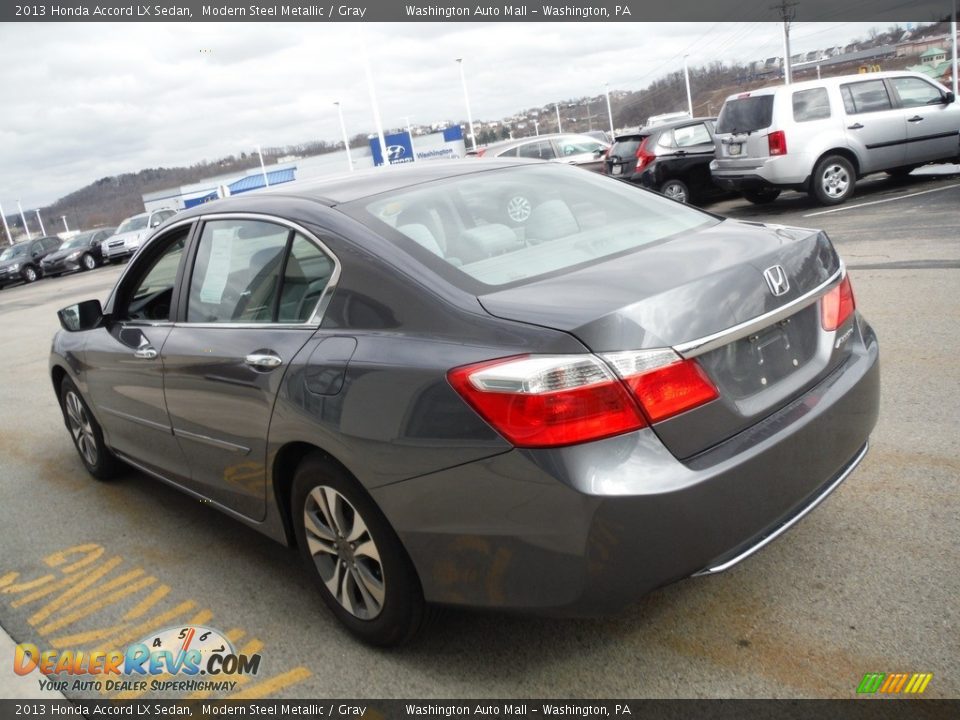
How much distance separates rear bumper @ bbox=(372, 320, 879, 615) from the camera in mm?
2197

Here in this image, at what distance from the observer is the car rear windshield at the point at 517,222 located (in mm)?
2793

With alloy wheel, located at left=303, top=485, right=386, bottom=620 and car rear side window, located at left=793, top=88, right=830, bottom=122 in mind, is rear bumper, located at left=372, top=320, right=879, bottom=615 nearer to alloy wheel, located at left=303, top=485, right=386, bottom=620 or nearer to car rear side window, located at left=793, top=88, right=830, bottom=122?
alloy wheel, located at left=303, top=485, right=386, bottom=620

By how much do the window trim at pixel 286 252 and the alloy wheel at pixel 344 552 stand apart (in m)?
0.60

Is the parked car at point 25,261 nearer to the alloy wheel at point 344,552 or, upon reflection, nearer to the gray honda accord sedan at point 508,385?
the gray honda accord sedan at point 508,385

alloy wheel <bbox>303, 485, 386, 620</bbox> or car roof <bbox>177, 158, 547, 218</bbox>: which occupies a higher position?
car roof <bbox>177, 158, 547, 218</bbox>

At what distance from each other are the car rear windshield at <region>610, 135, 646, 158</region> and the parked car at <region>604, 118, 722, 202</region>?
8.7 inches

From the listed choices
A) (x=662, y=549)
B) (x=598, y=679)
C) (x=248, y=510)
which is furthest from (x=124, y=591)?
Result: (x=662, y=549)

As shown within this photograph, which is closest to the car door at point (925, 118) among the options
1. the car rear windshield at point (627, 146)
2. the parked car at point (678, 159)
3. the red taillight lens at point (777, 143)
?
the red taillight lens at point (777, 143)

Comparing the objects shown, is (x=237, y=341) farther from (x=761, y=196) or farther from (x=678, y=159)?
(x=678, y=159)

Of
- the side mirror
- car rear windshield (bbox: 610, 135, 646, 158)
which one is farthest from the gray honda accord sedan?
car rear windshield (bbox: 610, 135, 646, 158)

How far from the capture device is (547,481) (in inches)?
86.7

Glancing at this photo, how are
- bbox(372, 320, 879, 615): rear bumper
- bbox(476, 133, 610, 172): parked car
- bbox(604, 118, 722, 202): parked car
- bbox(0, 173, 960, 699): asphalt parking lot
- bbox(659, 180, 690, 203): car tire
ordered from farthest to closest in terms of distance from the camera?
bbox(476, 133, 610, 172): parked car < bbox(659, 180, 690, 203): car tire < bbox(604, 118, 722, 202): parked car < bbox(0, 173, 960, 699): asphalt parking lot < bbox(372, 320, 879, 615): rear bumper

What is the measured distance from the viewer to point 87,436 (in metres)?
5.14

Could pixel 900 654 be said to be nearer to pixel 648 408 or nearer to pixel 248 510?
pixel 648 408
